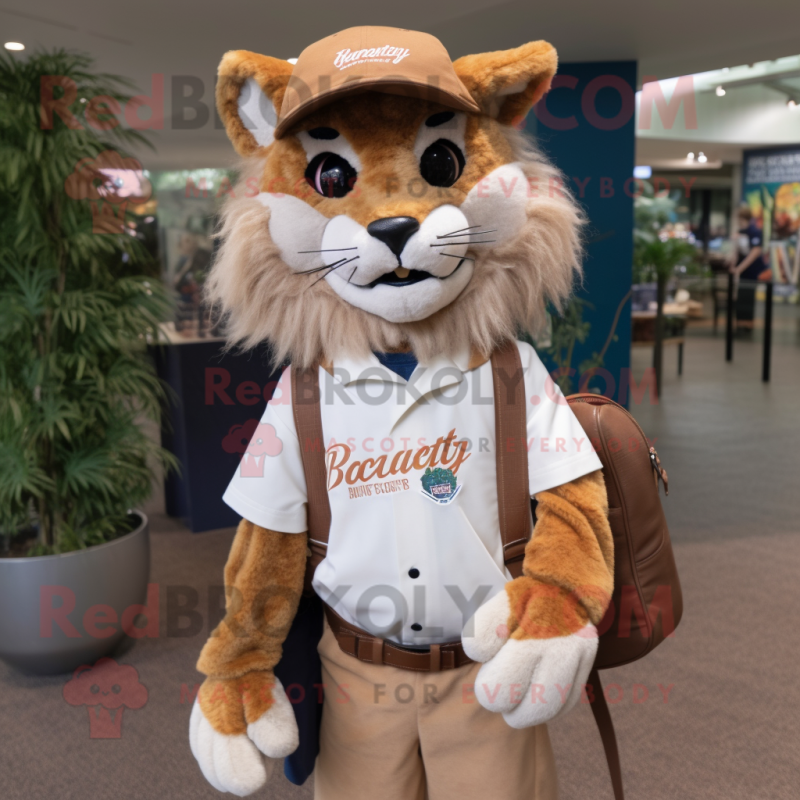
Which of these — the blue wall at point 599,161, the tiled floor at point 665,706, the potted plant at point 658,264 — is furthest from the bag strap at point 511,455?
the potted plant at point 658,264

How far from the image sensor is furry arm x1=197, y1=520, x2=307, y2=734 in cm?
118

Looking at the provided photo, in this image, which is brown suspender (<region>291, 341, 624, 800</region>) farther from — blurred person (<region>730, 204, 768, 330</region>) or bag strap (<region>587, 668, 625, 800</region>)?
blurred person (<region>730, 204, 768, 330</region>)

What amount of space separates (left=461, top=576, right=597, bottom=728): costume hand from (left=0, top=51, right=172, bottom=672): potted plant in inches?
68.6

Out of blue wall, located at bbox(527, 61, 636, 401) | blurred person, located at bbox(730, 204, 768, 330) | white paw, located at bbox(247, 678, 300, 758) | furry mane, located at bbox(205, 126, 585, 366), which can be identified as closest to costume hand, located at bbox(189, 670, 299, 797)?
white paw, located at bbox(247, 678, 300, 758)

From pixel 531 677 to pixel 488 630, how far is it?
8cm

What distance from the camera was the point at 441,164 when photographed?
1154 millimetres

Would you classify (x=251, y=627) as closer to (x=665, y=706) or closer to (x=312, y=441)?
(x=312, y=441)

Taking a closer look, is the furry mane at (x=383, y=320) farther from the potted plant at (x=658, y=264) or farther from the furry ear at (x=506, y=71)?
the potted plant at (x=658, y=264)

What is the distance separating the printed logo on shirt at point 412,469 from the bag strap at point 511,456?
0.20ft

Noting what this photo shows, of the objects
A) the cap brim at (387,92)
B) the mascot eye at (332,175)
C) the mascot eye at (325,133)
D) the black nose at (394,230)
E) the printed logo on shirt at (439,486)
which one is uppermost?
the cap brim at (387,92)

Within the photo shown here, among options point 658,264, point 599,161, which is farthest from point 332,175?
point 658,264

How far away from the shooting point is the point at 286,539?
1232 millimetres

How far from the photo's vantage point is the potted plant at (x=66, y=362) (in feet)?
7.86

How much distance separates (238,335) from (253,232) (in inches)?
6.4
